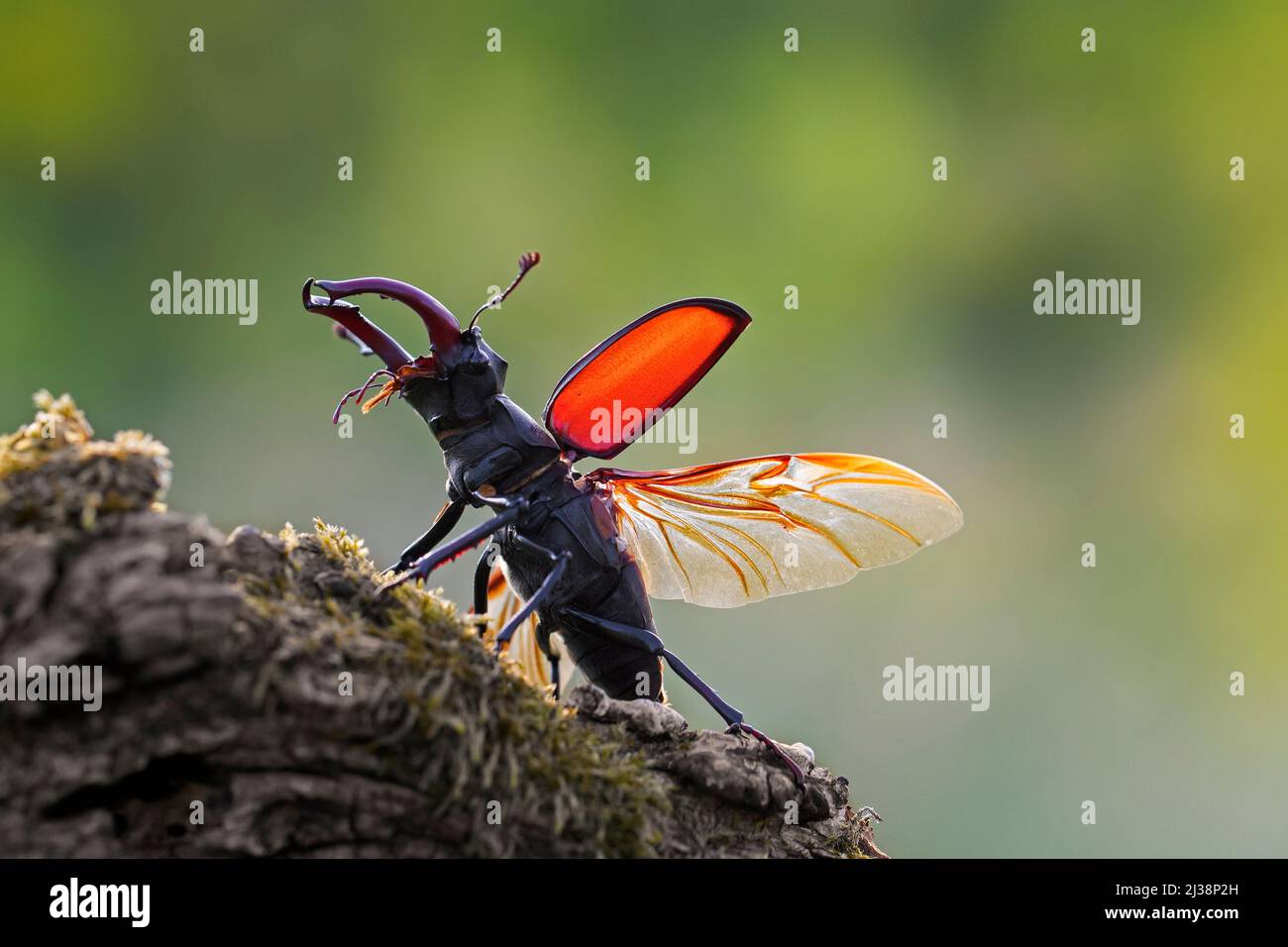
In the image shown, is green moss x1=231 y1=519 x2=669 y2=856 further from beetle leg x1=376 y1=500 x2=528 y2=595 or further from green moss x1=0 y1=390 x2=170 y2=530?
green moss x1=0 y1=390 x2=170 y2=530

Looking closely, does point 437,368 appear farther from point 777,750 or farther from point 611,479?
point 777,750

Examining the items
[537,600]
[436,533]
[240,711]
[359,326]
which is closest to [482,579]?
[436,533]

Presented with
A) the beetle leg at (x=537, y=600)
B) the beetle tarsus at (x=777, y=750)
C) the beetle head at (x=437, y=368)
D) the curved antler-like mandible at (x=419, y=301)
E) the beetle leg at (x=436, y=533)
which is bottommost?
the beetle tarsus at (x=777, y=750)

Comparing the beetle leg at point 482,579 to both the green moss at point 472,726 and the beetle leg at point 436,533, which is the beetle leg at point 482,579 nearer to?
the beetle leg at point 436,533

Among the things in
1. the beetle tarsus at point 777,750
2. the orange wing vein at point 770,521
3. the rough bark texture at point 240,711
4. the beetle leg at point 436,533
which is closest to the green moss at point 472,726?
the rough bark texture at point 240,711

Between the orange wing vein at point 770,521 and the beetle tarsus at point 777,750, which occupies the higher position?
the orange wing vein at point 770,521

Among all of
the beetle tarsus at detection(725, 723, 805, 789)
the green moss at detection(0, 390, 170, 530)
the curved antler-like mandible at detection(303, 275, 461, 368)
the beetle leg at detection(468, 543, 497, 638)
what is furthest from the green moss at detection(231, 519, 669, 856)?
the beetle leg at detection(468, 543, 497, 638)
